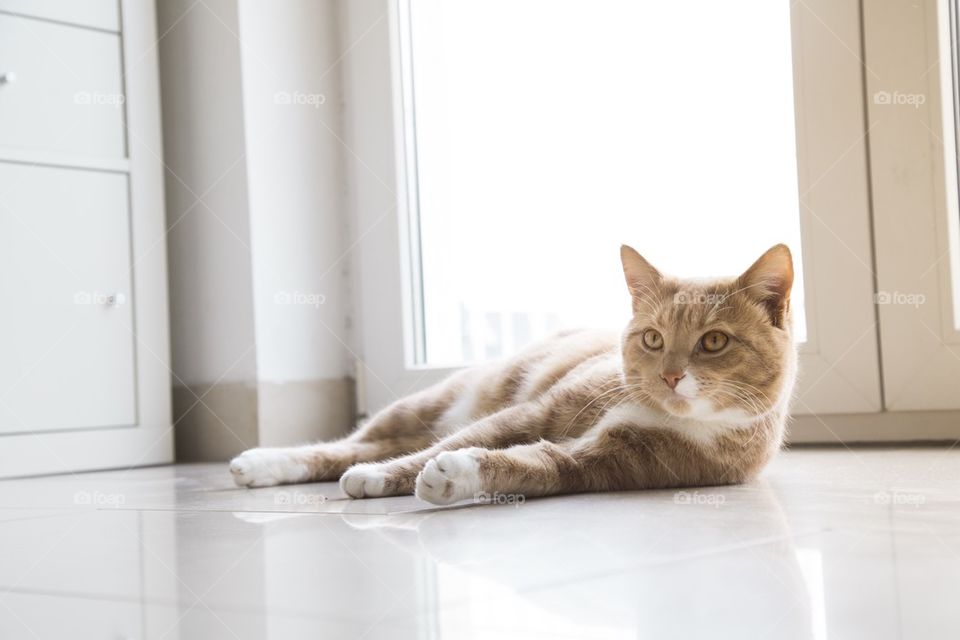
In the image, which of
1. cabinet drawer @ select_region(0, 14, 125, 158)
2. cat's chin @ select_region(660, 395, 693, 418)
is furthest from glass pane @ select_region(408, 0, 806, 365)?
cabinet drawer @ select_region(0, 14, 125, 158)

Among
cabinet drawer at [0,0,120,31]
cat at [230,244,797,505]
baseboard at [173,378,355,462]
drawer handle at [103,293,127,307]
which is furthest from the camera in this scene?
baseboard at [173,378,355,462]

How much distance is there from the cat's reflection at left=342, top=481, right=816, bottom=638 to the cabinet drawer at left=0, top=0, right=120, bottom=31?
6.05 ft

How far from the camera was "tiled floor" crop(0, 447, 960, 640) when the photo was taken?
2.66 feet

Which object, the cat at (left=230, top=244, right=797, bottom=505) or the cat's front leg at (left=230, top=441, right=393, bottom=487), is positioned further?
the cat's front leg at (left=230, top=441, right=393, bottom=487)

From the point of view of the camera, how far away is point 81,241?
8.77ft

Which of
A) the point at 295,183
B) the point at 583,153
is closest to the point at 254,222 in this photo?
the point at 295,183

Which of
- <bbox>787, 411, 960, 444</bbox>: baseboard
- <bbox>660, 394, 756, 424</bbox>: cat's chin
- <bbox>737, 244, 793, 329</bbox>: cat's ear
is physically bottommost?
<bbox>787, 411, 960, 444</bbox>: baseboard

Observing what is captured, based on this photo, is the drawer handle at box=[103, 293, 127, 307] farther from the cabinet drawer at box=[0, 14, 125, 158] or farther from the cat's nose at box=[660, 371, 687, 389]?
the cat's nose at box=[660, 371, 687, 389]

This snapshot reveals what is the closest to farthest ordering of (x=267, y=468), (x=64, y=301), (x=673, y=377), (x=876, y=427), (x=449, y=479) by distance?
(x=449, y=479)
(x=673, y=377)
(x=267, y=468)
(x=876, y=427)
(x=64, y=301)

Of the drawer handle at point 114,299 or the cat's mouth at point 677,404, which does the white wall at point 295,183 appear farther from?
the cat's mouth at point 677,404

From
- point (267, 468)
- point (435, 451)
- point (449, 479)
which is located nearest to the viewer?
point (449, 479)

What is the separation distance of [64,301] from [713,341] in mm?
1741

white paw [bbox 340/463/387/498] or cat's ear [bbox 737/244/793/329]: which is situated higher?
cat's ear [bbox 737/244/793/329]

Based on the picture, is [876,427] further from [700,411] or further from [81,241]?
[81,241]
